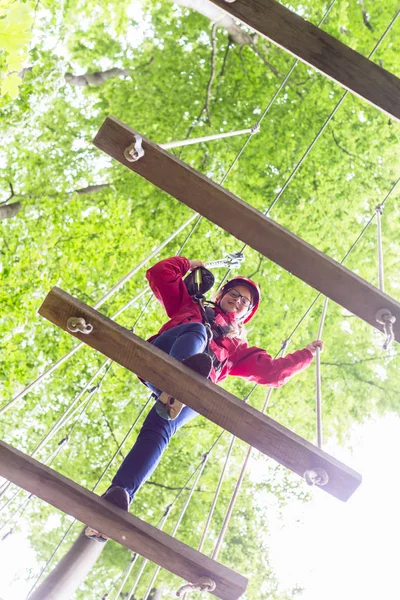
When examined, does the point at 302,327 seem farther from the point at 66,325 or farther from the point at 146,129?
the point at 66,325

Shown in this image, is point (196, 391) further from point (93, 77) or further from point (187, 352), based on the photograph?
point (93, 77)

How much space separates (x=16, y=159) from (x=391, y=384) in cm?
569

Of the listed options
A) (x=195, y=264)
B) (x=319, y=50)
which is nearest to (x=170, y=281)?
(x=195, y=264)

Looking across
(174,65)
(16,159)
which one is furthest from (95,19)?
(16,159)

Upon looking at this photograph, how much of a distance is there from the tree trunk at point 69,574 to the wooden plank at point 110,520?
130 cm

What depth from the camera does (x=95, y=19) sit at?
733 centimetres

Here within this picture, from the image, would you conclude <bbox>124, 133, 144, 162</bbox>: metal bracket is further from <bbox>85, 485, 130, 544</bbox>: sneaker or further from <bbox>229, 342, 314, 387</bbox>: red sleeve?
<bbox>229, 342, 314, 387</bbox>: red sleeve

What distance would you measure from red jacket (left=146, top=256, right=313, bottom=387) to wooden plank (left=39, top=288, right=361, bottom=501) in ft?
2.47

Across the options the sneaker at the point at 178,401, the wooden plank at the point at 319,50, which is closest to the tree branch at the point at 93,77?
the wooden plank at the point at 319,50

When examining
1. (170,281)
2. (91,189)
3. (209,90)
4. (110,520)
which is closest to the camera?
(110,520)

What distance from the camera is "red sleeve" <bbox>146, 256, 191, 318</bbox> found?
2.71 meters

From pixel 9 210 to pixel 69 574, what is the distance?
15.5ft

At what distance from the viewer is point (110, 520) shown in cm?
198

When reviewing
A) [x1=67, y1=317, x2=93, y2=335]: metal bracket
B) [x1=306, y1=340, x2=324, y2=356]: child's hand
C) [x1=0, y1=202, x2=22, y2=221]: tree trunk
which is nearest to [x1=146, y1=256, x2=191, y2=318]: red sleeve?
[x1=306, y1=340, x2=324, y2=356]: child's hand
